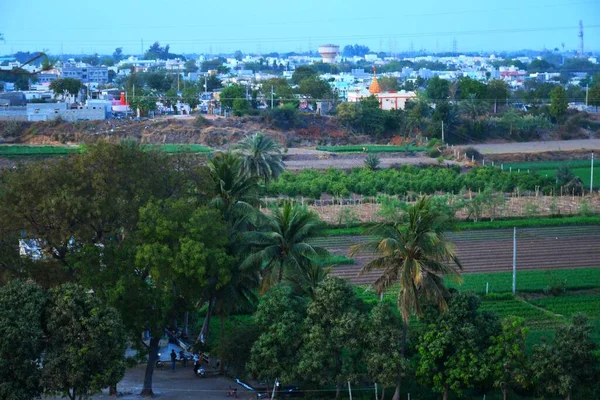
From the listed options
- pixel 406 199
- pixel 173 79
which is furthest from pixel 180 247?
pixel 173 79

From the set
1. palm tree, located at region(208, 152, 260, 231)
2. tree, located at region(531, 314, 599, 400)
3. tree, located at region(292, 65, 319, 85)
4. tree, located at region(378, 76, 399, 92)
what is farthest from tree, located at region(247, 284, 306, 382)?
tree, located at region(378, 76, 399, 92)

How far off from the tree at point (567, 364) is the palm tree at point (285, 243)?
14.2ft

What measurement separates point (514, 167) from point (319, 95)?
2322cm

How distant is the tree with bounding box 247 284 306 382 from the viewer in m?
15.0

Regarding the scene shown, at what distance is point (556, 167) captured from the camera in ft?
151

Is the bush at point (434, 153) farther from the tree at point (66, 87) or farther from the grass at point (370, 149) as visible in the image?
the tree at point (66, 87)

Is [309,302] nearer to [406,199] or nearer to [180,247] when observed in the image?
[180,247]

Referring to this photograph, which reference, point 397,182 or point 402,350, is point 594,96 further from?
point 402,350

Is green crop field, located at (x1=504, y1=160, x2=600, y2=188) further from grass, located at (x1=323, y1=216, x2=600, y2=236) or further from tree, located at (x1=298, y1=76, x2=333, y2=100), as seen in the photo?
tree, located at (x1=298, y1=76, x2=333, y2=100)

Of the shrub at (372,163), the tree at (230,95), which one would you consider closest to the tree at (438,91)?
the tree at (230,95)

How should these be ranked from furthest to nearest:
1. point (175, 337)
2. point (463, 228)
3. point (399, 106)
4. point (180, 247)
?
point (399, 106) → point (463, 228) → point (175, 337) → point (180, 247)

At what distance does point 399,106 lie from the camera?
66125mm

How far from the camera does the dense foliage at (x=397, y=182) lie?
37188mm

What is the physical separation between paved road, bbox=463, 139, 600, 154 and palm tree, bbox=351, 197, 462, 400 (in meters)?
36.5
